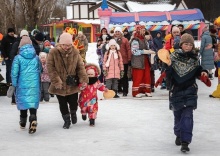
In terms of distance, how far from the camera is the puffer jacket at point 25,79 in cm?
771

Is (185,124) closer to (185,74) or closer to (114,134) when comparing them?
(185,74)

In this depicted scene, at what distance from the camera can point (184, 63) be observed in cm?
645

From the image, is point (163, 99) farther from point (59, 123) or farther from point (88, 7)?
point (88, 7)

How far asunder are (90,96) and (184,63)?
2288 mm

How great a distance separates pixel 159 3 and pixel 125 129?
184 feet

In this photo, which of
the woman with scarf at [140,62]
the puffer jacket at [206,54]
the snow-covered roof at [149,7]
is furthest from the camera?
the snow-covered roof at [149,7]

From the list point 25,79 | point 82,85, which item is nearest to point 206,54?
point 82,85

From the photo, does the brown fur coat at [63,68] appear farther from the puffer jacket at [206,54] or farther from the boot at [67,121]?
the puffer jacket at [206,54]

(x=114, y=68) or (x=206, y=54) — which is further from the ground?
(x=206, y=54)

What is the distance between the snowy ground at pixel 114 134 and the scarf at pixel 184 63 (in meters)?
0.95

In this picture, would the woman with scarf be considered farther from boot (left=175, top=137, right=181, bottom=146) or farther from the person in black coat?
the person in black coat

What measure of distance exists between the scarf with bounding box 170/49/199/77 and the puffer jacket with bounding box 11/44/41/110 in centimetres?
225

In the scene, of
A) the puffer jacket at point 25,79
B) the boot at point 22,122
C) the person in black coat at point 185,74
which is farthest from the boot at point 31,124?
the person in black coat at point 185,74

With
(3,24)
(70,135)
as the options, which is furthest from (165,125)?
(3,24)
